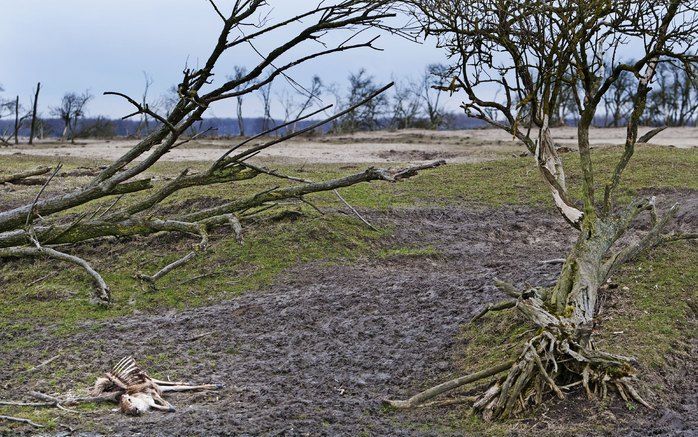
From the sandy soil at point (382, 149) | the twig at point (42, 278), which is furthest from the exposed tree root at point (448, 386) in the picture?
the sandy soil at point (382, 149)

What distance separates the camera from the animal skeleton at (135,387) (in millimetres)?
5250

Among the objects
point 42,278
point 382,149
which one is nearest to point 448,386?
point 42,278

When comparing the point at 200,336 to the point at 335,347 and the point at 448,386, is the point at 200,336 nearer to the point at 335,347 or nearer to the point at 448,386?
the point at 335,347

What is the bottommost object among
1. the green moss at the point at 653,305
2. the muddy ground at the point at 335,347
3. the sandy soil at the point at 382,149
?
the muddy ground at the point at 335,347

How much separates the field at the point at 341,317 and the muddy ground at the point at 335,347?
0.02 m

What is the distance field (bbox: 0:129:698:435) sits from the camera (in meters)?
5.04

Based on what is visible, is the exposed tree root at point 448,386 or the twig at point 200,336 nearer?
the exposed tree root at point 448,386

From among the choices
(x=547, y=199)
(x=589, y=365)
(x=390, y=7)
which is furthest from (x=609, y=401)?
(x=547, y=199)

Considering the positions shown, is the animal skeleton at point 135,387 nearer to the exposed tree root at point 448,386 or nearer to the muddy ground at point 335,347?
the muddy ground at point 335,347

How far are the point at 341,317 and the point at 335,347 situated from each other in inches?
26.5

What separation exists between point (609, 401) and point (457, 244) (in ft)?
15.2

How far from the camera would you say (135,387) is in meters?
5.46

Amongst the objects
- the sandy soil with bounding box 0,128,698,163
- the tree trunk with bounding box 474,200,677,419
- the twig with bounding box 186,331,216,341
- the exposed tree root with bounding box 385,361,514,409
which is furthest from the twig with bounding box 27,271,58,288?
the sandy soil with bounding box 0,128,698,163

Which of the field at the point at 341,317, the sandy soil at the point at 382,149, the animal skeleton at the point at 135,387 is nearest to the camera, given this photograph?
the field at the point at 341,317
